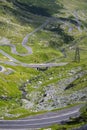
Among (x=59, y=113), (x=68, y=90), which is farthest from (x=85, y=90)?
(x=59, y=113)

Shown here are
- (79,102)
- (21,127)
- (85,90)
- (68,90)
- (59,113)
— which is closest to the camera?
(21,127)

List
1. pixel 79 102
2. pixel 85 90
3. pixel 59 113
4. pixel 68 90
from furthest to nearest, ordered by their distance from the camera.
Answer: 1. pixel 68 90
2. pixel 85 90
3. pixel 79 102
4. pixel 59 113

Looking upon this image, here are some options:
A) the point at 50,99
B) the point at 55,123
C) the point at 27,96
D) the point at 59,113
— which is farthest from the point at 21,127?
the point at 27,96

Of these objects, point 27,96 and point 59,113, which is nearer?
point 59,113

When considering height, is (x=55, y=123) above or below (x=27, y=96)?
above

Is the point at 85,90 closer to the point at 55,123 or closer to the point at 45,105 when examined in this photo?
the point at 45,105

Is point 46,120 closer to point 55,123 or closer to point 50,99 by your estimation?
point 55,123
